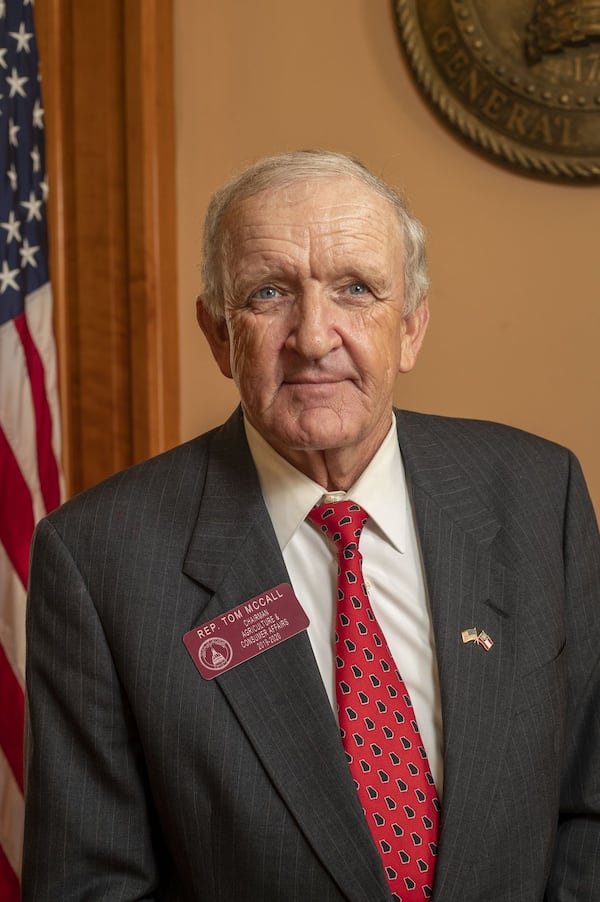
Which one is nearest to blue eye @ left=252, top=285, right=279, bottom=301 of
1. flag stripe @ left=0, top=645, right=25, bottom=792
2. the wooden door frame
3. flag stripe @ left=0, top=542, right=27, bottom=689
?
the wooden door frame

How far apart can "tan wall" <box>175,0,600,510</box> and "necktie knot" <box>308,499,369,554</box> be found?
1.06 m

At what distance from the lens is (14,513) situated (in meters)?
2.43

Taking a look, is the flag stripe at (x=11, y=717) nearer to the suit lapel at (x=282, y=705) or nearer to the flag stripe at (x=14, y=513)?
the flag stripe at (x=14, y=513)

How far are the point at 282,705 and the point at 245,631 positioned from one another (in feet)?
0.40

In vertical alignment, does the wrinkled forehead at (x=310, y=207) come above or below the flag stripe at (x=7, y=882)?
above

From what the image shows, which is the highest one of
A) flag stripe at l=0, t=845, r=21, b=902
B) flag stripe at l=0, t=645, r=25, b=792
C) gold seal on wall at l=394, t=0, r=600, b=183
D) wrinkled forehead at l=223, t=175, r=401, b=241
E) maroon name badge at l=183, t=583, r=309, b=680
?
gold seal on wall at l=394, t=0, r=600, b=183

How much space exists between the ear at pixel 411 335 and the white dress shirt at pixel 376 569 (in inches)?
5.8

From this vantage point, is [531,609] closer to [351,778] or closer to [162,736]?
[351,778]

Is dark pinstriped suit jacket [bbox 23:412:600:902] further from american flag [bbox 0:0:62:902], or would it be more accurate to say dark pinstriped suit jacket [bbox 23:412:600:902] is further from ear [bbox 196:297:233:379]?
american flag [bbox 0:0:62:902]

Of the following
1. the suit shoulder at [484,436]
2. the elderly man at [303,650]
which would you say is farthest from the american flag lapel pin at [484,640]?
the suit shoulder at [484,436]

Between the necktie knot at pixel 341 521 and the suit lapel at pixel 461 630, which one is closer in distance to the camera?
the suit lapel at pixel 461 630

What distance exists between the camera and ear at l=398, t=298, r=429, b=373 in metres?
1.66

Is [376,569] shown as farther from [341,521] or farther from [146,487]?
[146,487]

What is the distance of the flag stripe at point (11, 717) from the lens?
244cm
